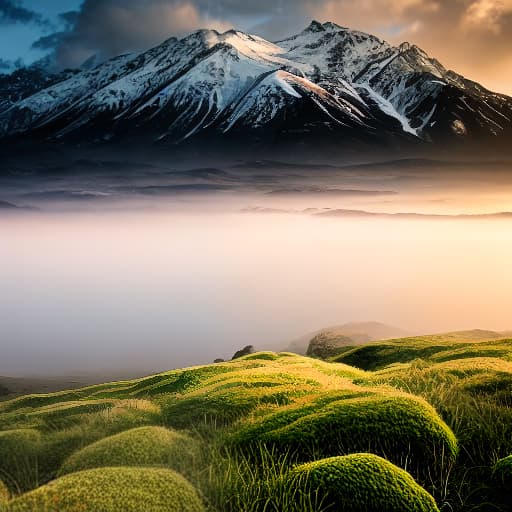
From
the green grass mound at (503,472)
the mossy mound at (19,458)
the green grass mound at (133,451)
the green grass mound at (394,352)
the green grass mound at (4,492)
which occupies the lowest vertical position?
the green grass mound at (394,352)

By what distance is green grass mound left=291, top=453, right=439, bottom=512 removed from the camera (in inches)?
320

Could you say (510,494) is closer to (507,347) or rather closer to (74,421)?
(74,421)

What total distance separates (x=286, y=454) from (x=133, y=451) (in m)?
3.12

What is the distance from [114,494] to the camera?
8.04 m

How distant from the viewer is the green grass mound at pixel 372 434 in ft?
32.6

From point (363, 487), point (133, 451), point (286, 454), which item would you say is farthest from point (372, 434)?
point (133, 451)

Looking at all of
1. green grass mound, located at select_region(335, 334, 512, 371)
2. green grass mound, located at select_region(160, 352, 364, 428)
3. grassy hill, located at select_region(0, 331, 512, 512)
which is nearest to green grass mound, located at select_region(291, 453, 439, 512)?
grassy hill, located at select_region(0, 331, 512, 512)

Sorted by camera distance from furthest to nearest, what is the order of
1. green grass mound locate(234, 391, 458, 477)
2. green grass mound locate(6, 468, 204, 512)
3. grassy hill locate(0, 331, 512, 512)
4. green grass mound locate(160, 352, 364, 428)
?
green grass mound locate(160, 352, 364, 428), green grass mound locate(234, 391, 458, 477), grassy hill locate(0, 331, 512, 512), green grass mound locate(6, 468, 204, 512)

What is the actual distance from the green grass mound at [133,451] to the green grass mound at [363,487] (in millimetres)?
2994

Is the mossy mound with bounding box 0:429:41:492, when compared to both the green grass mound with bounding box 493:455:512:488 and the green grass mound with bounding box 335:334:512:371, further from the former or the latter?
the green grass mound with bounding box 335:334:512:371

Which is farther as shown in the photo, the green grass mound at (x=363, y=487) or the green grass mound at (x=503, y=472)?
the green grass mound at (x=503, y=472)

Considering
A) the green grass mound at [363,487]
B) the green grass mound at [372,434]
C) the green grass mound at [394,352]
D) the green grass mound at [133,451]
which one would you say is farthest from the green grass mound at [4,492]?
the green grass mound at [394,352]

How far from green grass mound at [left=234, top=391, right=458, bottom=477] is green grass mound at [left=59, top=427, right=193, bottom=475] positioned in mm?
1370

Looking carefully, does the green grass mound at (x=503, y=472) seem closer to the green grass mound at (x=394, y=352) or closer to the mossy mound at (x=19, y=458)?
the mossy mound at (x=19, y=458)
